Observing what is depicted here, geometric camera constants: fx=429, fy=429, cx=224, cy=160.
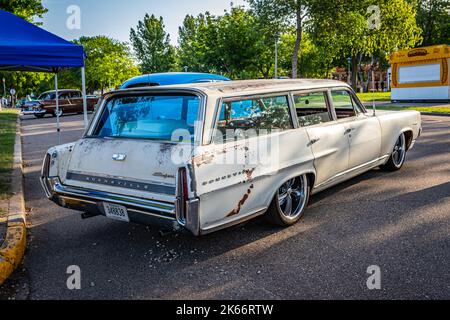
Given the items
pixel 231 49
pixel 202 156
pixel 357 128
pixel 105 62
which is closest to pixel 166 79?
pixel 357 128

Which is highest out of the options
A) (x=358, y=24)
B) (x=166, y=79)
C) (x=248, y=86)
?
(x=358, y=24)

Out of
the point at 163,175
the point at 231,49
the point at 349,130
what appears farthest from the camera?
the point at 231,49

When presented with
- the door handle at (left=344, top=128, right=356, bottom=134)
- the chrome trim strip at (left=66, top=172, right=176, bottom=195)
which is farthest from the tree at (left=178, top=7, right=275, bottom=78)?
the chrome trim strip at (left=66, top=172, right=176, bottom=195)

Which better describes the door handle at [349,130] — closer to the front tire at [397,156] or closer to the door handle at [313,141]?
the door handle at [313,141]

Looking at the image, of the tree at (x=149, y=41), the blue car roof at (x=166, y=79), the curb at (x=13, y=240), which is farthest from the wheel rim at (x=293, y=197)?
the tree at (x=149, y=41)

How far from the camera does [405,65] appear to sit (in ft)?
81.7

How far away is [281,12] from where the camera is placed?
26.2m

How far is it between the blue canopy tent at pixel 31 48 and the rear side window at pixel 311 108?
11.4 feet

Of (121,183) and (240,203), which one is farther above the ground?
(121,183)

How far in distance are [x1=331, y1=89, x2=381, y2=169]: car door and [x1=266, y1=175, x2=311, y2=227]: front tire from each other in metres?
1.06

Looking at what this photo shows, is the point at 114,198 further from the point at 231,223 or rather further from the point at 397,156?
the point at 397,156

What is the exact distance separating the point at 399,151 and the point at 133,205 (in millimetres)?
4920

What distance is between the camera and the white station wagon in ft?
11.9
